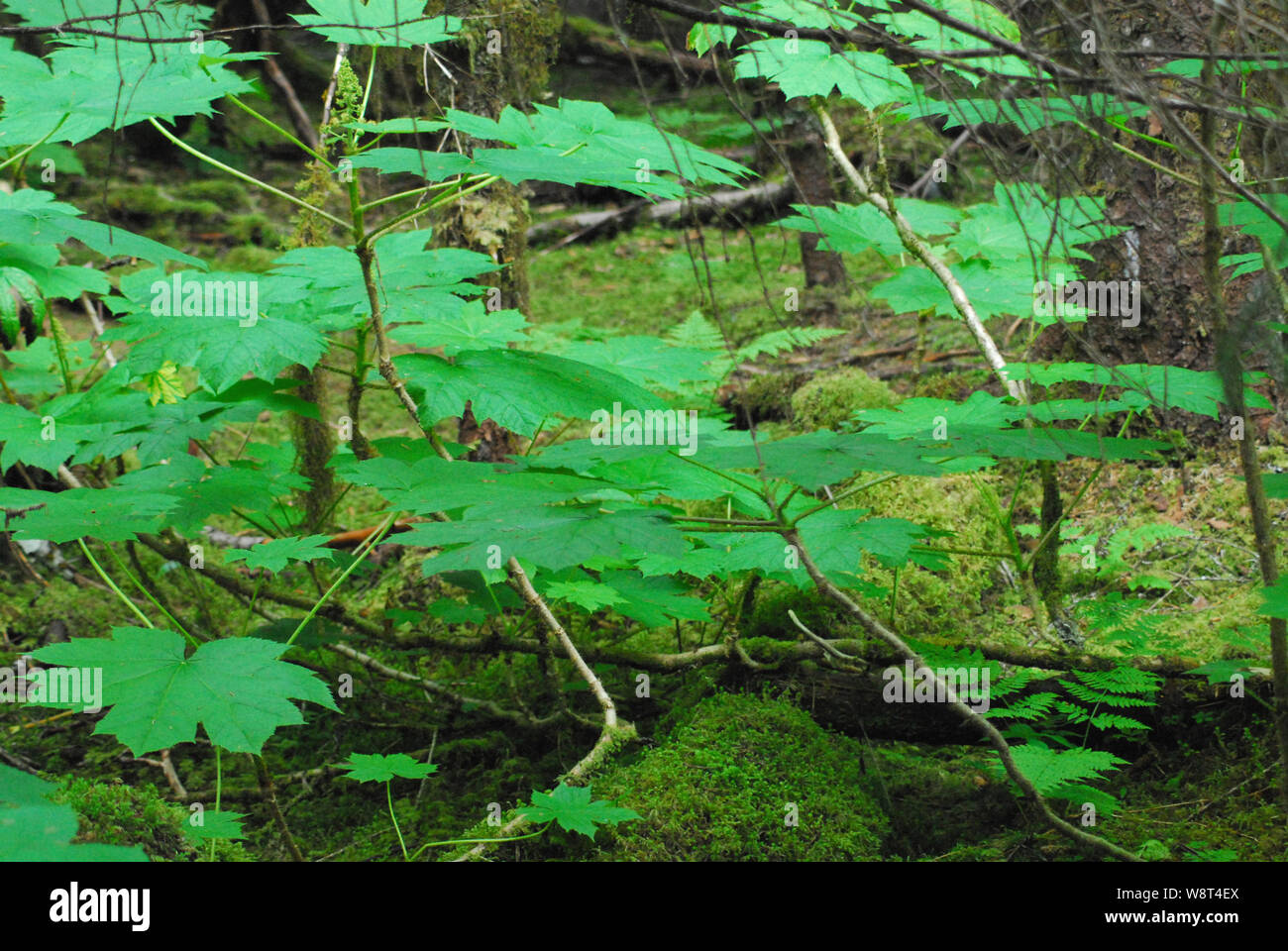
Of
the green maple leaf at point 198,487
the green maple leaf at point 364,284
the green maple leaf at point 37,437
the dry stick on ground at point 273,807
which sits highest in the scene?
the green maple leaf at point 364,284

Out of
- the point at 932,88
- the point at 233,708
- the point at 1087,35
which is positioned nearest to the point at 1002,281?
the point at 932,88

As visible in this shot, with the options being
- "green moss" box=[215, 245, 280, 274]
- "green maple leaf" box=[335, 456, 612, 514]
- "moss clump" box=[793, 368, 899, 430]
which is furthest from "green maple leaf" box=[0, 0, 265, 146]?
"green moss" box=[215, 245, 280, 274]

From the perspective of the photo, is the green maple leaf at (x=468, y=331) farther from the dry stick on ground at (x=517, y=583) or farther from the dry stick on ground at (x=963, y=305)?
the dry stick on ground at (x=963, y=305)

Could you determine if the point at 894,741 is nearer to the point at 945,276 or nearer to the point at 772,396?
the point at 945,276

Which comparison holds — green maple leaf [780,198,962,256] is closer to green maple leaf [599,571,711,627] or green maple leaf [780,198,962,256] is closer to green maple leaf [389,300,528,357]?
green maple leaf [389,300,528,357]

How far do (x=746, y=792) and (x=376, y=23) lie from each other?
6.20 ft

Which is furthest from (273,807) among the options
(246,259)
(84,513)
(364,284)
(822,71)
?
(246,259)

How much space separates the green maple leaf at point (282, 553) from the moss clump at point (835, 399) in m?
2.21

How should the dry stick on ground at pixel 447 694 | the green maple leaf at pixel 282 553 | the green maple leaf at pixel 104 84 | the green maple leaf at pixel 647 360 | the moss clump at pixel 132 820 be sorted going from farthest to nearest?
the dry stick on ground at pixel 447 694 → the green maple leaf at pixel 647 360 → the green maple leaf at pixel 282 553 → the green maple leaf at pixel 104 84 → the moss clump at pixel 132 820

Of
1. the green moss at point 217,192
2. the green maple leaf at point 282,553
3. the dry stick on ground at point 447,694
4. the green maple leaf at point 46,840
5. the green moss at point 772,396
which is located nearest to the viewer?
the green maple leaf at point 46,840

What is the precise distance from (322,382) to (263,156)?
6.98m

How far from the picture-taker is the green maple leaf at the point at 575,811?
1.82m

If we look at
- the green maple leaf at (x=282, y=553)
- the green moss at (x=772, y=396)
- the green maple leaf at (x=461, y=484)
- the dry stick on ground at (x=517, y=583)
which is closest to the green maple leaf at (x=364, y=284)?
the dry stick on ground at (x=517, y=583)

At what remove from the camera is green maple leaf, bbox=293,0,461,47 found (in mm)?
1812
